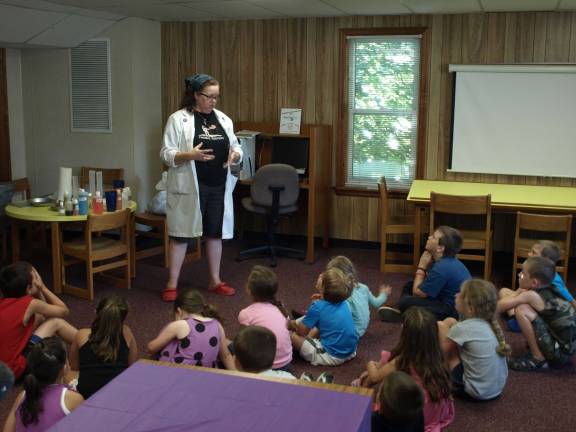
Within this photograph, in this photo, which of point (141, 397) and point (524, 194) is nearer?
point (141, 397)

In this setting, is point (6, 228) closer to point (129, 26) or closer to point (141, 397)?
point (129, 26)

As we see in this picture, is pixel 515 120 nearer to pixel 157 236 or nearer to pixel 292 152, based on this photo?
pixel 292 152

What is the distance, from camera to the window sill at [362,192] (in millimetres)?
6379

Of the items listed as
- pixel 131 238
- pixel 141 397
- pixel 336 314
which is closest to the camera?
pixel 141 397

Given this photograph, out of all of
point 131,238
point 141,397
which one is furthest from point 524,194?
point 141,397

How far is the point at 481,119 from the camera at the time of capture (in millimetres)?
6082

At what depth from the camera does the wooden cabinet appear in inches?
240

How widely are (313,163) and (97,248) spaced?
1982 millimetres

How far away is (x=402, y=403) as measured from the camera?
7.43 ft

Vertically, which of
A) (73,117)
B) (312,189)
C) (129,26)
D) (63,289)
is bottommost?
(63,289)

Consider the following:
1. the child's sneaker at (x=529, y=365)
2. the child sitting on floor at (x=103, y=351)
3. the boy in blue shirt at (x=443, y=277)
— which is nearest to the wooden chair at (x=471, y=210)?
the boy in blue shirt at (x=443, y=277)

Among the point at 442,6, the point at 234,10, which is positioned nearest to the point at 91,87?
the point at 234,10

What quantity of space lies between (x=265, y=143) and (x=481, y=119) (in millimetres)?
1962

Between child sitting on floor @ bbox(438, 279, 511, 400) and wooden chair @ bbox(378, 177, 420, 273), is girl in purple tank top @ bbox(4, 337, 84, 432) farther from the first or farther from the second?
wooden chair @ bbox(378, 177, 420, 273)
